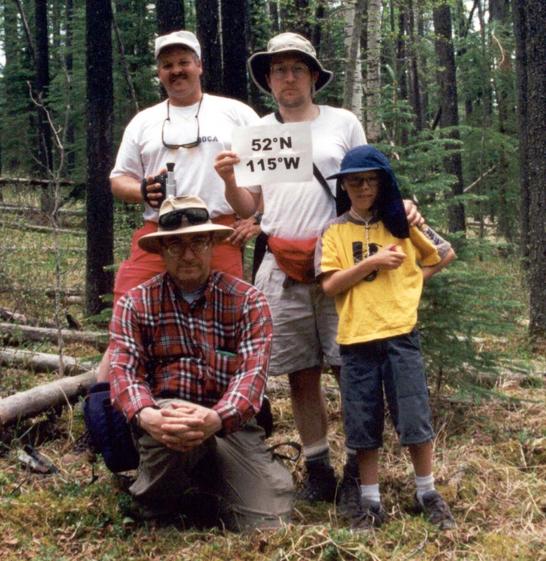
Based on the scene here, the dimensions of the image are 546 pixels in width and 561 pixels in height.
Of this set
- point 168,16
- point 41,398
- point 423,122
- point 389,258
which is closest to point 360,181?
point 389,258

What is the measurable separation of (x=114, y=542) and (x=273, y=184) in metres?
2.08

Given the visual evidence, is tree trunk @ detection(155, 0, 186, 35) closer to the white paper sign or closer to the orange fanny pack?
the white paper sign

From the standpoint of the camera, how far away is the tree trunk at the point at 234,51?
9289 mm

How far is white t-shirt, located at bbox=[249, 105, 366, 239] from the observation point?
438 cm

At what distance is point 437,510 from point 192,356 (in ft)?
4.97

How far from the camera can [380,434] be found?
4.17m

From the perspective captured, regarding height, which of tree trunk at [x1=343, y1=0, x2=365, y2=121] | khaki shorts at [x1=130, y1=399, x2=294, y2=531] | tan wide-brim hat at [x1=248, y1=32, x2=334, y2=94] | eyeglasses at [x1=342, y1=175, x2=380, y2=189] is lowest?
khaki shorts at [x1=130, y1=399, x2=294, y2=531]

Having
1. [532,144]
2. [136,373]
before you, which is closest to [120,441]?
[136,373]

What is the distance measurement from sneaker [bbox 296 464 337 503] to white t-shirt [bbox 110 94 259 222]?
1611mm

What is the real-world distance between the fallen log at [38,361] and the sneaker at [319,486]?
111 inches

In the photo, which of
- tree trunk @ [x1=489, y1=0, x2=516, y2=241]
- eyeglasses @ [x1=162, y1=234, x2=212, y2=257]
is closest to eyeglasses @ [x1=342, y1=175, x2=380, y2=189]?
eyeglasses @ [x1=162, y1=234, x2=212, y2=257]

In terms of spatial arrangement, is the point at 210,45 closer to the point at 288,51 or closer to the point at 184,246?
the point at 288,51

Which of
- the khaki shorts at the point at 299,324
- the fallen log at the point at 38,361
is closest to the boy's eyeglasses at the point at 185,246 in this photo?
the khaki shorts at the point at 299,324

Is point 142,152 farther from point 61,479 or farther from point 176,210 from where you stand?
point 61,479
